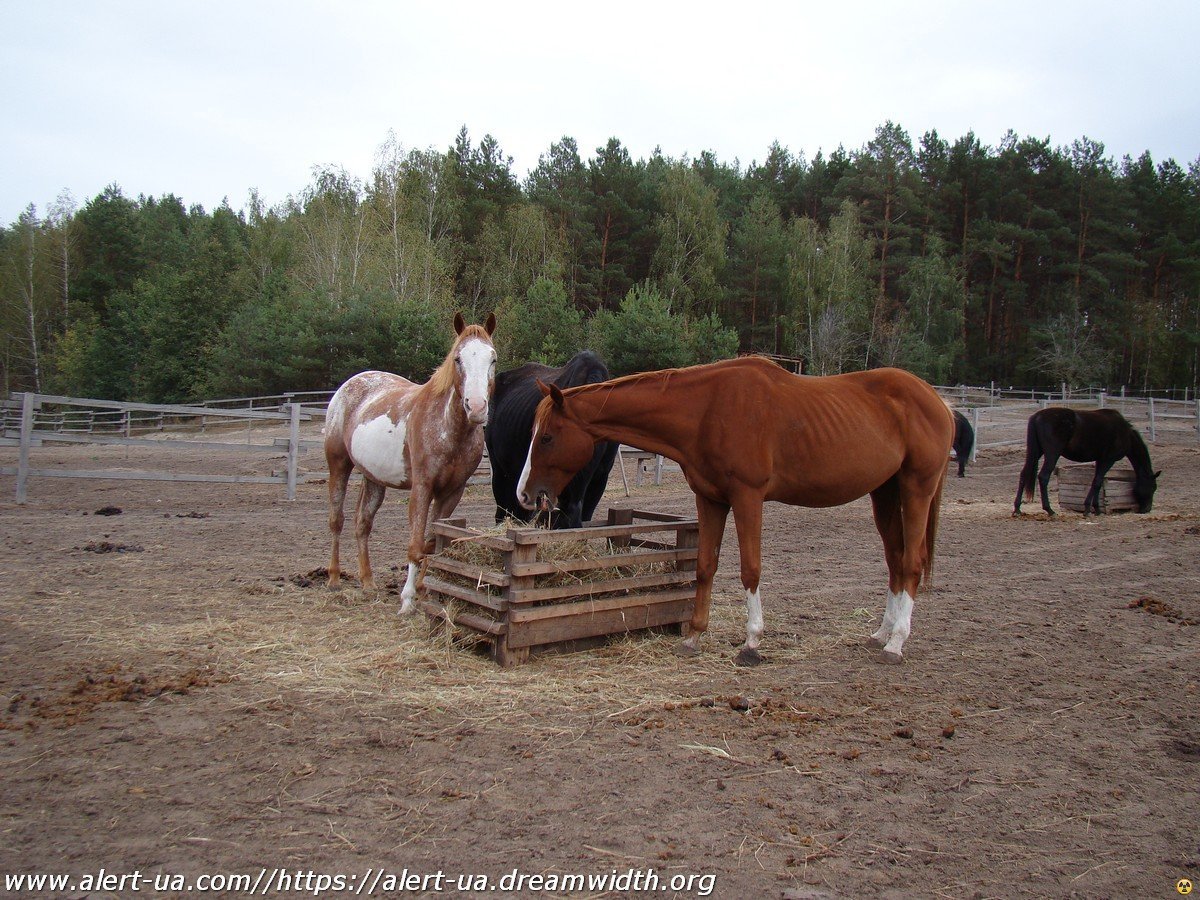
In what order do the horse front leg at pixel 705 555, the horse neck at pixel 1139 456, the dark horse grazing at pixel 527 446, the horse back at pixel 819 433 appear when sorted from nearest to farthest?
1. the horse back at pixel 819 433
2. the horse front leg at pixel 705 555
3. the dark horse grazing at pixel 527 446
4. the horse neck at pixel 1139 456

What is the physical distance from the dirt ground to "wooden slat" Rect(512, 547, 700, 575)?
0.56 m

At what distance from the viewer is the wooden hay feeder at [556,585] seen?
4.52 meters

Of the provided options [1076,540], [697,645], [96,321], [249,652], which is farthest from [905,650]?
[96,321]

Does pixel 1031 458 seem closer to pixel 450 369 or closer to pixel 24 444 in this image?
pixel 450 369

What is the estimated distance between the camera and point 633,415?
16.1 feet

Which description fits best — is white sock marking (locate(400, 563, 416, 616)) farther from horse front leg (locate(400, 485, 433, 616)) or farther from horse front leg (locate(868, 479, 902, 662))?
horse front leg (locate(868, 479, 902, 662))

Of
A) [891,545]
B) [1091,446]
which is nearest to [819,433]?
[891,545]

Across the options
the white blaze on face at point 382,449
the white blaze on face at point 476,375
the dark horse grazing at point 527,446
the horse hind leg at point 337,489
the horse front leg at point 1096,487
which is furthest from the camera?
the horse front leg at point 1096,487

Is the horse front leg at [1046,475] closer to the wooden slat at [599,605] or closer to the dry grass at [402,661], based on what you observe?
the dry grass at [402,661]

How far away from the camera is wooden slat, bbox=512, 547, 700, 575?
14.8ft

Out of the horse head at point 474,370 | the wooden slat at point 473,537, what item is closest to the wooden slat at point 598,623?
the wooden slat at point 473,537

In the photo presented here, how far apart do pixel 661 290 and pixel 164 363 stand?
25.8 meters

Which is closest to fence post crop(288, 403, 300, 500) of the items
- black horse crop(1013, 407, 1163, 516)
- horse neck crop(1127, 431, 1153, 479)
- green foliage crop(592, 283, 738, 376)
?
black horse crop(1013, 407, 1163, 516)

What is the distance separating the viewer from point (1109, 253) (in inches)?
1689
